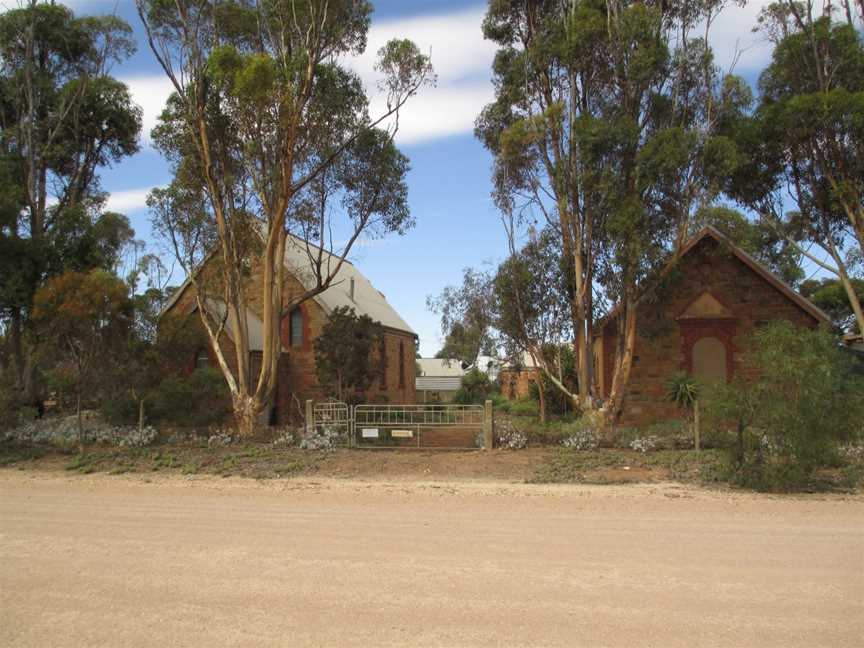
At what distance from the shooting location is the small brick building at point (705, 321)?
2414 cm

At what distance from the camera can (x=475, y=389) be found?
139 ft

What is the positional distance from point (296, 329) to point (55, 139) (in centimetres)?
1114

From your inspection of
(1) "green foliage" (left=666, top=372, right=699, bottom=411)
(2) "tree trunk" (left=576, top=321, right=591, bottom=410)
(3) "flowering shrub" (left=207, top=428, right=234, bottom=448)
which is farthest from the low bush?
(1) "green foliage" (left=666, top=372, right=699, bottom=411)

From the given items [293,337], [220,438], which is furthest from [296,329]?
[220,438]

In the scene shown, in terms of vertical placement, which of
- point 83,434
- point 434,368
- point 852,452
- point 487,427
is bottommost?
point 852,452

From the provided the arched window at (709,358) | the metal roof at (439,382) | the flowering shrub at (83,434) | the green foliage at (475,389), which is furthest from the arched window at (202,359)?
the metal roof at (439,382)

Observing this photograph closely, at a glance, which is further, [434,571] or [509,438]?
[509,438]

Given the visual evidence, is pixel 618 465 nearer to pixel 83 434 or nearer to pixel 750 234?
pixel 750 234

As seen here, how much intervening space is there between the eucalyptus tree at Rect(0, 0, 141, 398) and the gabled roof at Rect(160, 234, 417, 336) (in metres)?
3.88

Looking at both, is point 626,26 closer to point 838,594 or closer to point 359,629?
point 838,594

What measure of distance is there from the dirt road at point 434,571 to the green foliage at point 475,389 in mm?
28300

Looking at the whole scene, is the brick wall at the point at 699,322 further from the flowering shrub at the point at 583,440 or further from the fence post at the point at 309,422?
Result: the fence post at the point at 309,422

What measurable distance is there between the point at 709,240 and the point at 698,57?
6.82m

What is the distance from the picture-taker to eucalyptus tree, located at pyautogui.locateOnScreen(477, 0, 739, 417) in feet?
59.2
